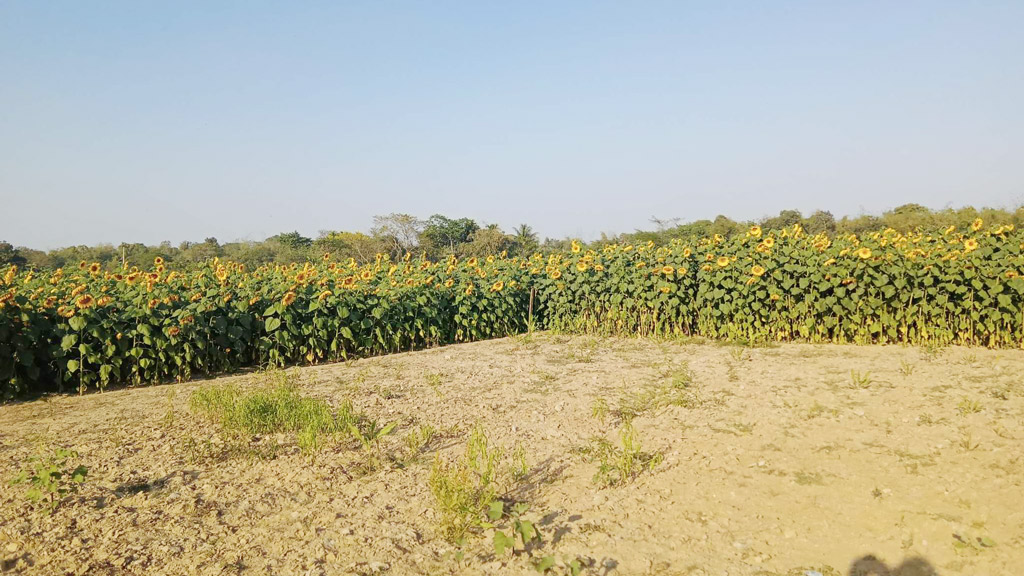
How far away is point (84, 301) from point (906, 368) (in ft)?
21.7

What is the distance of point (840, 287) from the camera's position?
669 cm

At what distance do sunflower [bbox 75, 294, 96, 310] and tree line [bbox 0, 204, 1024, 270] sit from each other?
843 centimetres

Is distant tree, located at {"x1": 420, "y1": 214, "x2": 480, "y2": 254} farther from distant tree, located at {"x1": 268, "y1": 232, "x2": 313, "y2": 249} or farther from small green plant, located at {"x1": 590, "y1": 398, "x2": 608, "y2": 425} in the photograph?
small green plant, located at {"x1": 590, "y1": 398, "x2": 608, "y2": 425}

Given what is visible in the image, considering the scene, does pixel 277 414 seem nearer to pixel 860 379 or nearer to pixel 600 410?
pixel 600 410

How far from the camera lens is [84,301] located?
5.54 meters

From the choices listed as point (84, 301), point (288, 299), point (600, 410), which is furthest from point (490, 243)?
point (600, 410)

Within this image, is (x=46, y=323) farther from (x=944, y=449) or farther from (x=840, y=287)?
(x=840, y=287)

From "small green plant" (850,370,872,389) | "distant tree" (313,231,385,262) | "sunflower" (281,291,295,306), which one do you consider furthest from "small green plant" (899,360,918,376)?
"distant tree" (313,231,385,262)

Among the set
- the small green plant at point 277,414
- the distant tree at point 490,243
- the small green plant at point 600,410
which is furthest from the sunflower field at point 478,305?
the distant tree at point 490,243

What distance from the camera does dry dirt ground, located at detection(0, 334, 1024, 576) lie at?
270cm

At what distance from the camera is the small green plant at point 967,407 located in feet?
13.1

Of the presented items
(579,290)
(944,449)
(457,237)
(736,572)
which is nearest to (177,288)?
(579,290)

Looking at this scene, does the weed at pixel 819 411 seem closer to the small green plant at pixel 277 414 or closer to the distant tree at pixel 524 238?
the small green plant at pixel 277 414

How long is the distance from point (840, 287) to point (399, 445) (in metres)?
4.90
